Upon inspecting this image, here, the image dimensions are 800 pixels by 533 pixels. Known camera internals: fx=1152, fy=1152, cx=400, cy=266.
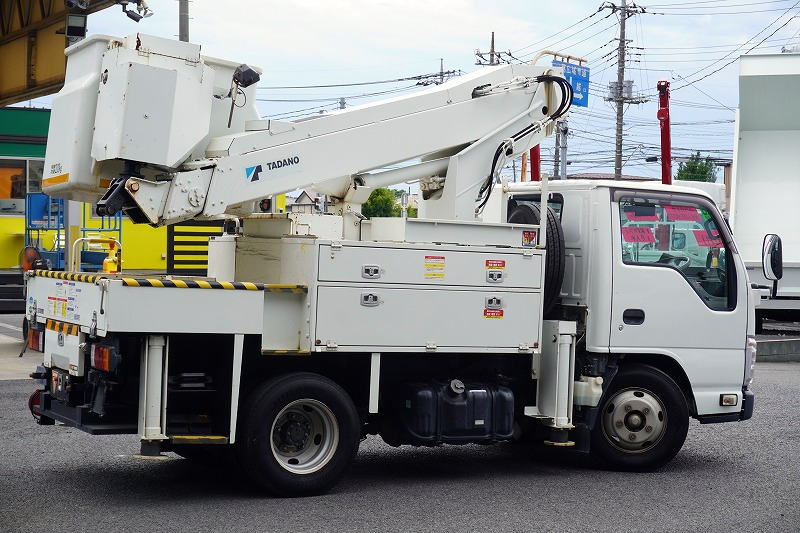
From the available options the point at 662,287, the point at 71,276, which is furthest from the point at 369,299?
the point at 662,287

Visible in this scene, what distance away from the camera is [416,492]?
862 cm

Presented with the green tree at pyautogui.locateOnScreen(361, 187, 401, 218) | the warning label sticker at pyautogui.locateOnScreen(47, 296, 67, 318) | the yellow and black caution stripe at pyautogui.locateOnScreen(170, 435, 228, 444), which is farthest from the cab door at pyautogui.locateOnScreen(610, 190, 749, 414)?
the green tree at pyautogui.locateOnScreen(361, 187, 401, 218)

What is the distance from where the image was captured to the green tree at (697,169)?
6300 centimetres

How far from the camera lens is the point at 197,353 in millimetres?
8078

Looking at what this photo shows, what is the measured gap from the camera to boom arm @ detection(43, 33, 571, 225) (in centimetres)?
811

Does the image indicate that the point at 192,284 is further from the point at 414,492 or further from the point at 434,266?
the point at 414,492

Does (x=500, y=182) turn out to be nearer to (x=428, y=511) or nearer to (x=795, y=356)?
(x=428, y=511)

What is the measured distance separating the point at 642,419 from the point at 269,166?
3775 millimetres

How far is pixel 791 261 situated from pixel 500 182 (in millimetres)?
12340

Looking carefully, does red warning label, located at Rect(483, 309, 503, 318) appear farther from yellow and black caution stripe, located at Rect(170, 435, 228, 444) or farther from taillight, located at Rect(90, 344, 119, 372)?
taillight, located at Rect(90, 344, 119, 372)

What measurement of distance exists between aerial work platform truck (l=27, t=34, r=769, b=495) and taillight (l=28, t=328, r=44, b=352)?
0.09ft

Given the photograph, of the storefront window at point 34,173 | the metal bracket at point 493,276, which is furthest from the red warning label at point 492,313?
the storefront window at point 34,173

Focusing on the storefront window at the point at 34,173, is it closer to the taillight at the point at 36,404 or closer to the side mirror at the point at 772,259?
the taillight at the point at 36,404

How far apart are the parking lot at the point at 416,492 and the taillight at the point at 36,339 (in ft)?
3.07
